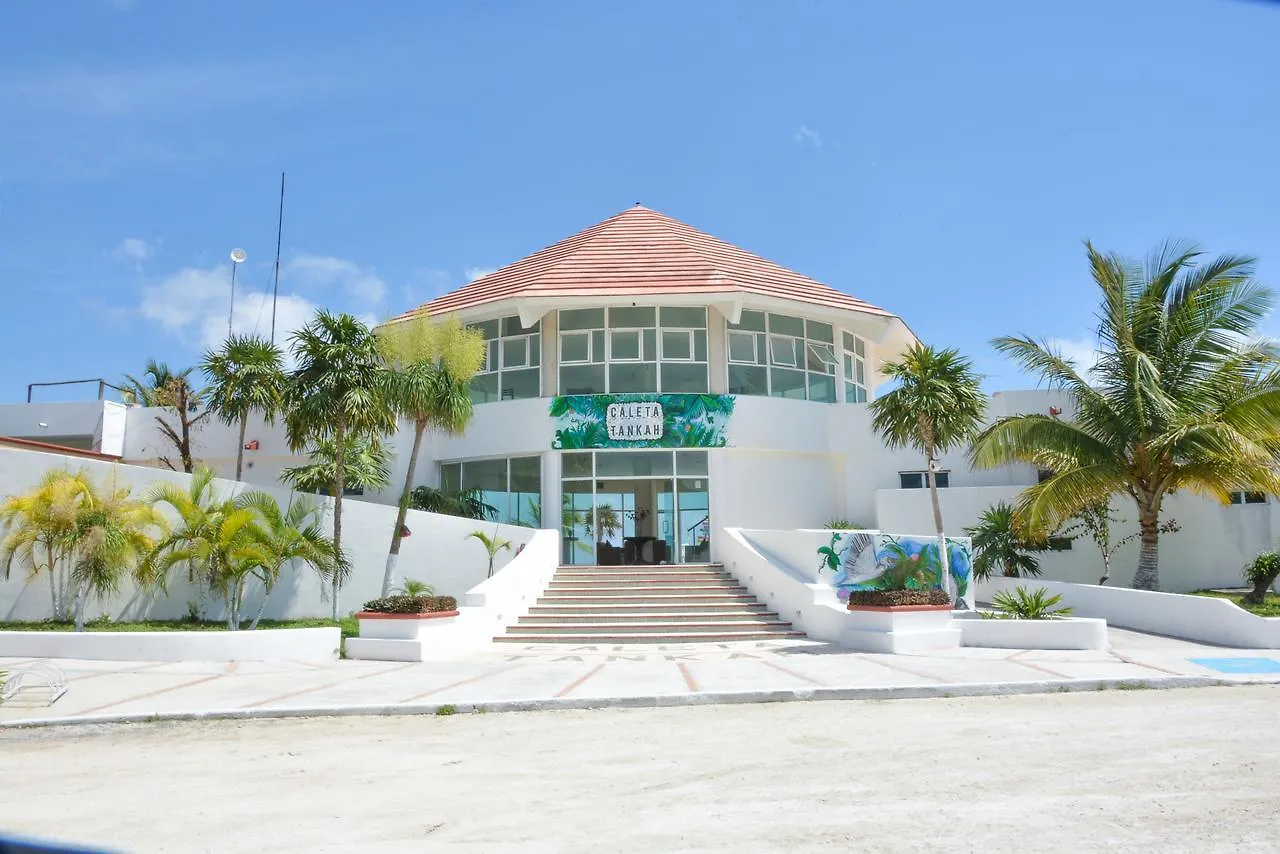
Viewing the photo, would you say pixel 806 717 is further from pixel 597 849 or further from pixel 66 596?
pixel 66 596

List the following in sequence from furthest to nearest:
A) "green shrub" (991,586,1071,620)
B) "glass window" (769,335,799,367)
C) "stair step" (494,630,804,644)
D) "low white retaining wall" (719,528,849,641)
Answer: "glass window" (769,335,799,367) → "stair step" (494,630,804,644) → "low white retaining wall" (719,528,849,641) → "green shrub" (991,586,1071,620)

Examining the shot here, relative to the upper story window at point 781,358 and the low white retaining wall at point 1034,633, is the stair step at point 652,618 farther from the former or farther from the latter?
the upper story window at point 781,358

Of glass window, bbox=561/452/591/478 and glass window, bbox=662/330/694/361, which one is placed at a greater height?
glass window, bbox=662/330/694/361

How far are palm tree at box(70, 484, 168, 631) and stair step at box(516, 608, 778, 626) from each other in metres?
6.16

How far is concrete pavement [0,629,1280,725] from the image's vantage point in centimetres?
1006

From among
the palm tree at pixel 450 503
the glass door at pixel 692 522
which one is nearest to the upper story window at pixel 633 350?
the glass door at pixel 692 522

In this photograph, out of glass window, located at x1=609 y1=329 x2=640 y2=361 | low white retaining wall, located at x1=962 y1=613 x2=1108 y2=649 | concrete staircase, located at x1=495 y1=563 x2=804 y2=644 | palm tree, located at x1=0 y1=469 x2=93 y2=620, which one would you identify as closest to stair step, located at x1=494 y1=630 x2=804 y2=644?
concrete staircase, located at x1=495 y1=563 x2=804 y2=644

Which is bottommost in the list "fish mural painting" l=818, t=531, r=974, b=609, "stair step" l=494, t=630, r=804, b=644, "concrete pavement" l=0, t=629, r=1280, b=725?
"concrete pavement" l=0, t=629, r=1280, b=725

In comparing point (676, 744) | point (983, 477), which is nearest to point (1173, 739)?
point (676, 744)

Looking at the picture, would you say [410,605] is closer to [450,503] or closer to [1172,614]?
[450,503]

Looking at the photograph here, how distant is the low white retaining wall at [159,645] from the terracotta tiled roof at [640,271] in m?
8.79

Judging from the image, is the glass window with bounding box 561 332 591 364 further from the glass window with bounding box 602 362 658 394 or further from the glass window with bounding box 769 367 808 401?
the glass window with bounding box 769 367 808 401

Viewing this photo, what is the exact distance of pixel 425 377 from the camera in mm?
16484

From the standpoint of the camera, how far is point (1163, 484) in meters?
17.7
